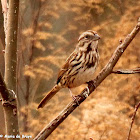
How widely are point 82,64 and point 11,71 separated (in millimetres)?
169

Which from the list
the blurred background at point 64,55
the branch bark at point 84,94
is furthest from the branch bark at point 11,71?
the blurred background at point 64,55

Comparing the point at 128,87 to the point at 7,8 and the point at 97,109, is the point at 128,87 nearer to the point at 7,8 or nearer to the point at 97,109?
the point at 97,109

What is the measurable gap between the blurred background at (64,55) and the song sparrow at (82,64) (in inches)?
12.3

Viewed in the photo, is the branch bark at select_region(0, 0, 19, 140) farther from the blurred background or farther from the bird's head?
the blurred background

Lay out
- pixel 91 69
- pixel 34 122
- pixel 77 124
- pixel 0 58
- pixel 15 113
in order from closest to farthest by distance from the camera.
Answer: pixel 15 113, pixel 91 69, pixel 77 124, pixel 34 122, pixel 0 58

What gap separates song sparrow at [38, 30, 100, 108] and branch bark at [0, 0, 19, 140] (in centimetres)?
10

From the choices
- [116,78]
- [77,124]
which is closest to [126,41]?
[77,124]

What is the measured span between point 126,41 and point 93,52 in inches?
4.2

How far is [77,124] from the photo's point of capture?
0.88 meters

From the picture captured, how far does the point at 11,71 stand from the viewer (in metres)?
0.51

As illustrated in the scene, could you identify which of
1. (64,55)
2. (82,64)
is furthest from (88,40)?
(64,55)

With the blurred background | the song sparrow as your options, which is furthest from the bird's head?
the blurred background

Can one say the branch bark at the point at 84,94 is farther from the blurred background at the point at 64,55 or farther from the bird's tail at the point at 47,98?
the blurred background at the point at 64,55

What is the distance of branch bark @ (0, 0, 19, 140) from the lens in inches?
19.1
